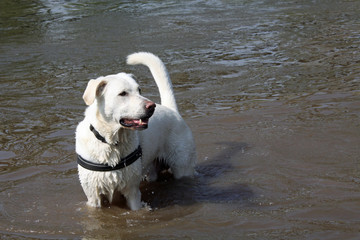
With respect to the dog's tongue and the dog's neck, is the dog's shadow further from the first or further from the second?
the dog's tongue

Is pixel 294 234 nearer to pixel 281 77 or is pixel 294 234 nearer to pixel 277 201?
pixel 277 201

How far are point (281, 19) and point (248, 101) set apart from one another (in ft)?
30.1

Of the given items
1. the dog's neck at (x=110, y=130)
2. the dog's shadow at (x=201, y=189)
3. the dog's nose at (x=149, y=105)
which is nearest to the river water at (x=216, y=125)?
the dog's shadow at (x=201, y=189)

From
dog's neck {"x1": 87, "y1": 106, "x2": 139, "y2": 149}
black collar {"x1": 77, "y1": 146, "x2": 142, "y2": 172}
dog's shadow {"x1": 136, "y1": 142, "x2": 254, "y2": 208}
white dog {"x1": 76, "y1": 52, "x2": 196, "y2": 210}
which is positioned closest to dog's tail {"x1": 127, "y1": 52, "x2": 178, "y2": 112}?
white dog {"x1": 76, "y1": 52, "x2": 196, "y2": 210}

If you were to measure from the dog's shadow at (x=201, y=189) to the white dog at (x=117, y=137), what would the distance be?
54 cm

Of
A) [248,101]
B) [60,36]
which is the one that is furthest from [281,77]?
[60,36]

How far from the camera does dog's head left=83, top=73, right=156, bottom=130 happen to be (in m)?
5.01

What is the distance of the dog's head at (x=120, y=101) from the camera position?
16.4 feet

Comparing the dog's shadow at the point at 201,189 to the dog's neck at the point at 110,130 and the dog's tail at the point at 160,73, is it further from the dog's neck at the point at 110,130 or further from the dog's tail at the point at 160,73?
the dog's neck at the point at 110,130

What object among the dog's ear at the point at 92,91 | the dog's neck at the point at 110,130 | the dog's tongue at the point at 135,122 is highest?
the dog's ear at the point at 92,91

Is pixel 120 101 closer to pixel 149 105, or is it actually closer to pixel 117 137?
pixel 149 105

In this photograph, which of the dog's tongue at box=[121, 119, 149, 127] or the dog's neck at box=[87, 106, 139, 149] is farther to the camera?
the dog's neck at box=[87, 106, 139, 149]

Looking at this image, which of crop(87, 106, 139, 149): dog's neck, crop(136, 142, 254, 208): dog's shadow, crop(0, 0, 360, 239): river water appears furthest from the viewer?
crop(136, 142, 254, 208): dog's shadow

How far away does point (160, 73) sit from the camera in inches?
259
